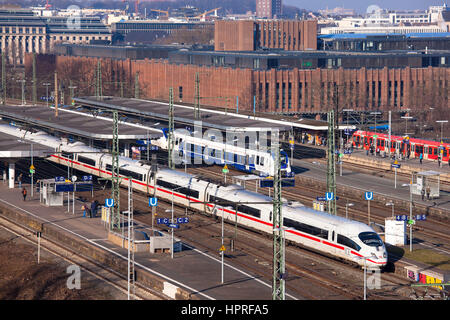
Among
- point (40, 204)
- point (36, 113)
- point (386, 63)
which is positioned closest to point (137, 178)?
point (40, 204)

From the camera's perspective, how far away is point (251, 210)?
5619 cm

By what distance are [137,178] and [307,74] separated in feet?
242

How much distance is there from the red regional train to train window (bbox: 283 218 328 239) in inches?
1451

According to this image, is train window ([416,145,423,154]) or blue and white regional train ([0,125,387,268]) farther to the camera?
train window ([416,145,423,154])

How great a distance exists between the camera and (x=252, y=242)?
178 feet

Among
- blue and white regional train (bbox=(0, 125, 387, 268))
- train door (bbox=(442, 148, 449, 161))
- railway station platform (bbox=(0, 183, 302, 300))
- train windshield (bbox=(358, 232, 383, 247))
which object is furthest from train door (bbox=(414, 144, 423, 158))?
train windshield (bbox=(358, 232, 383, 247))

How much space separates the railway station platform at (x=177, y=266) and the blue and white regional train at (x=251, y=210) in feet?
11.5

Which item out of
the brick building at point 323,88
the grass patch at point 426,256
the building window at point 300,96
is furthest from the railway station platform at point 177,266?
the building window at point 300,96

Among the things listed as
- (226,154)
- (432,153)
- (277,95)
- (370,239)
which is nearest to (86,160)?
(226,154)

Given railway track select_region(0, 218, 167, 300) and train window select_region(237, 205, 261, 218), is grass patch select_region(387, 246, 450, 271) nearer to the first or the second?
train window select_region(237, 205, 261, 218)

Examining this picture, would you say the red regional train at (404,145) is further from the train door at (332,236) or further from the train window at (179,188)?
the train door at (332,236)

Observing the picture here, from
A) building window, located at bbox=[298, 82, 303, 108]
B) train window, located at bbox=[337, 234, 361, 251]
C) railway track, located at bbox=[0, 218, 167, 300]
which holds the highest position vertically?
building window, located at bbox=[298, 82, 303, 108]

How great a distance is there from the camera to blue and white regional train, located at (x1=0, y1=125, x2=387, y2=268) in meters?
47.3

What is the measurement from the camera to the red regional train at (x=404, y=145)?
85.8 metres
